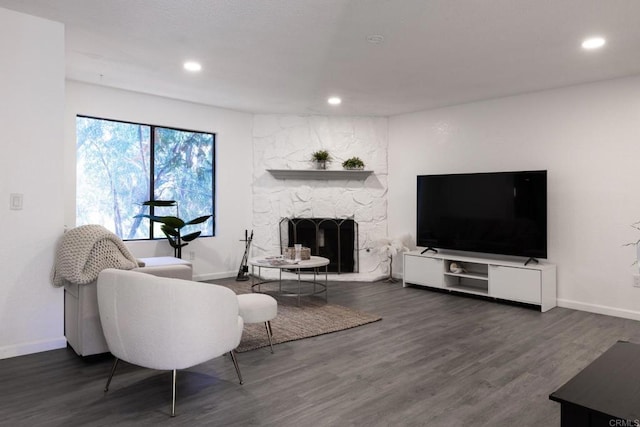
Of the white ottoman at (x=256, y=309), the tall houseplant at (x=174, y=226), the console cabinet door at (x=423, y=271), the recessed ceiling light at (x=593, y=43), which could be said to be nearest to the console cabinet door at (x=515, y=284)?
the console cabinet door at (x=423, y=271)

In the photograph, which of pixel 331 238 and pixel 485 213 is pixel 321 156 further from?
pixel 485 213

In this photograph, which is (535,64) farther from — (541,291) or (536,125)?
(541,291)

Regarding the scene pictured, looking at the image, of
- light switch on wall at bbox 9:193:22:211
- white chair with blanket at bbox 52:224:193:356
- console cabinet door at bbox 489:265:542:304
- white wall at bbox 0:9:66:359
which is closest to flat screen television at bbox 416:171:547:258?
console cabinet door at bbox 489:265:542:304

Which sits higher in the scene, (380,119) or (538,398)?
(380,119)

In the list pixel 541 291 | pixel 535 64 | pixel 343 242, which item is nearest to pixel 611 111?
pixel 535 64

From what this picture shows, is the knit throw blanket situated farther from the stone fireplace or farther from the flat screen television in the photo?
the flat screen television

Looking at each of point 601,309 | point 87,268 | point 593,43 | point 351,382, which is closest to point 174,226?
point 87,268

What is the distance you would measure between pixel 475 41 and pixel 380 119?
3.16 meters

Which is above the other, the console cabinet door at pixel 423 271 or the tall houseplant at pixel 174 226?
the tall houseplant at pixel 174 226

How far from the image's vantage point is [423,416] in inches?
91.3

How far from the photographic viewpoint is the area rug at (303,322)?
3.61 meters

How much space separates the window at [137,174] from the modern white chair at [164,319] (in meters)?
3.11

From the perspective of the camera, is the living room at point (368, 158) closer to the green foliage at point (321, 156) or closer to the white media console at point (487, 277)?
the green foliage at point (321, 156)

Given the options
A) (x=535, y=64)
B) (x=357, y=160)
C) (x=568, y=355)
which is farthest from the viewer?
(x=357, y=160)
